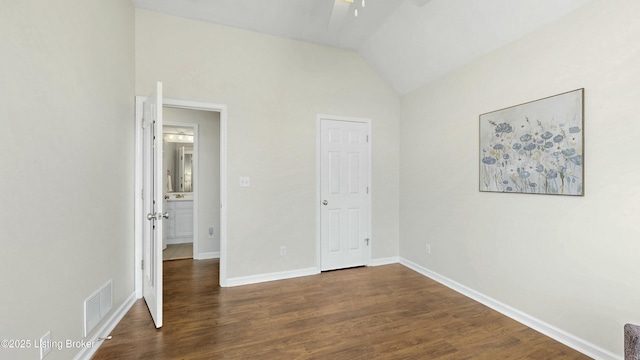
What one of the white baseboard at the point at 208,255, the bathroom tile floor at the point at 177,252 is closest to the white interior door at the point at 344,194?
the white baseboard at the point at 208,255

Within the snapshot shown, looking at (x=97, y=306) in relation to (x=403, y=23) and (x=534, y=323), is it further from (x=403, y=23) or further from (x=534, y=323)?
(x=403, y=23)

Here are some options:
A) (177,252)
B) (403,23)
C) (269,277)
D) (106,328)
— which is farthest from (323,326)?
(177,252)

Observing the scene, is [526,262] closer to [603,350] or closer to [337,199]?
[603,350]

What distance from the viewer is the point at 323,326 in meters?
2.28

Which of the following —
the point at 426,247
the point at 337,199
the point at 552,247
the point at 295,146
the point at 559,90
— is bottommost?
the point at 426,247

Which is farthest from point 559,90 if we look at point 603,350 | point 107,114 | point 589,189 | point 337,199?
point 107,114

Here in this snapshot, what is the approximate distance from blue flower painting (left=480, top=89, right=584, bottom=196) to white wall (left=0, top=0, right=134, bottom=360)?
11.4 ft

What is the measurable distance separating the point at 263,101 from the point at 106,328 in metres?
2.69

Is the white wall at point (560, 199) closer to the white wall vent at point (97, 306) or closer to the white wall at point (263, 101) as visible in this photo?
the white wall at point (263, 101)

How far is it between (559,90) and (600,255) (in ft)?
4.22

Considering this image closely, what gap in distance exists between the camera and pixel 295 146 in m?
3.45

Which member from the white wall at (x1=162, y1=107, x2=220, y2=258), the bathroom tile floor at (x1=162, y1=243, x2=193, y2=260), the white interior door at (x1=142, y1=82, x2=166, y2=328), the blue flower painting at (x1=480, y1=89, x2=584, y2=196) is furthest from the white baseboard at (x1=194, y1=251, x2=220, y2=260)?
the blue flower painting at (x1=480, y1=89, x2=584, y2=196)

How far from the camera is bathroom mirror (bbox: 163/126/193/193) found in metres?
5.27

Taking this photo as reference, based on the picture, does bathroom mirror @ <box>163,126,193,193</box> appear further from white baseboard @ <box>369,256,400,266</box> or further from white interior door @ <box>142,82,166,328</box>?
white baseboard @ <box>369,256,400,266</box>
